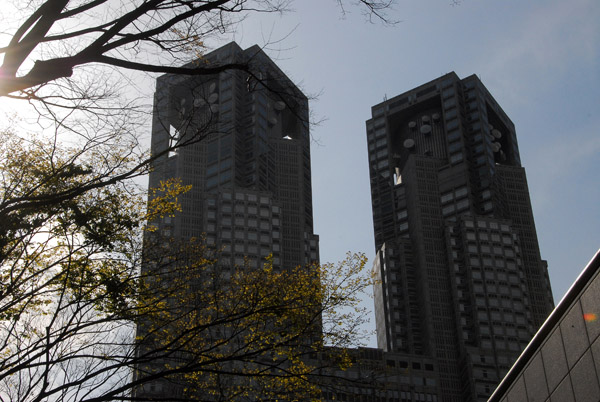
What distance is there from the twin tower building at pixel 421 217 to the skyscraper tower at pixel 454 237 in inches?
9.9

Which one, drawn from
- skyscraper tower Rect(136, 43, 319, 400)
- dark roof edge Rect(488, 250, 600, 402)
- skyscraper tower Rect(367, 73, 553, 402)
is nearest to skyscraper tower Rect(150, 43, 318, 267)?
skyscraper tower Rect(136, 43, 319, 400)

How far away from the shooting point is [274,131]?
163 m

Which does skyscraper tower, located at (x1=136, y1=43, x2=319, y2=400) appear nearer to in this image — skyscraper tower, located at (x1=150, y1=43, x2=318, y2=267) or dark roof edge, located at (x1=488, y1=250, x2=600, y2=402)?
skyscraper tower, located at (x1=150, y1=43, x2=318, y2=267)

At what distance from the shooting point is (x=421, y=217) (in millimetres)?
156875

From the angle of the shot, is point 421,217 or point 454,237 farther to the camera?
point 421,217

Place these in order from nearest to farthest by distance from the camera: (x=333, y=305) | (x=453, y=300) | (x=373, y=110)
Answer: (x=333, y=305), (x=453, y=300), (x=373, y=110)

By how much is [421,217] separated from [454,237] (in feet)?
32.7

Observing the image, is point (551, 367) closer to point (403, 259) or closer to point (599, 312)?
point (599, 312)

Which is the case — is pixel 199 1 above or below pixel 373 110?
below

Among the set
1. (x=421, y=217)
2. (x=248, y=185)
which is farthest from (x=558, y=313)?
(x=421, y=217)

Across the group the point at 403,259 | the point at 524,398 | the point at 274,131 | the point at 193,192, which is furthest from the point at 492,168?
the point at 524,398

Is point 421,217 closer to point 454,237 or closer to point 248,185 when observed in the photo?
point 454,237

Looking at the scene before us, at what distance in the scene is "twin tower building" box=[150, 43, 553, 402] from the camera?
134000 millimetres

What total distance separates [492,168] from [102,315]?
152m
